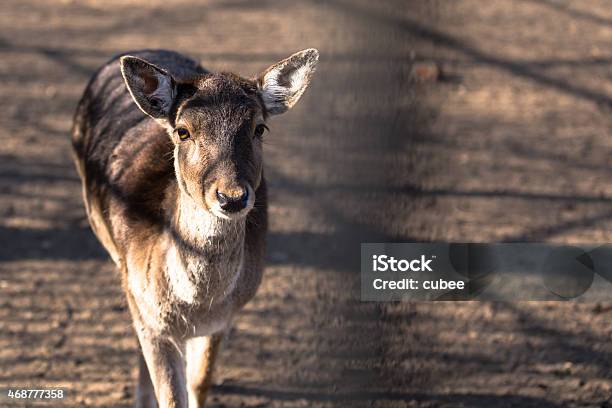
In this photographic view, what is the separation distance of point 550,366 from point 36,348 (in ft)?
10.8

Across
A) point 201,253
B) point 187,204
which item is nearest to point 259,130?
point 187,204

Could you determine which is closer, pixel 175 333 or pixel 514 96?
pixel 175 333

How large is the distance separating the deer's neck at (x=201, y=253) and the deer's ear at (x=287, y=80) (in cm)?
63

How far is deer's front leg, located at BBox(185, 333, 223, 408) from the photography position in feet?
15.6

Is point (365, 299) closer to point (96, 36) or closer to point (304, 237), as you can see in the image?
point (304, 237)

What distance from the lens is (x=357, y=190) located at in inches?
230

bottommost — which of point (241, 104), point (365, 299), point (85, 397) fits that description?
point (85, 397)

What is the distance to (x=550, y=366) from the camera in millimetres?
5586

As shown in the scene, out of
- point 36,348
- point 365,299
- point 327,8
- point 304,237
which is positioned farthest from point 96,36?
point 365,299
